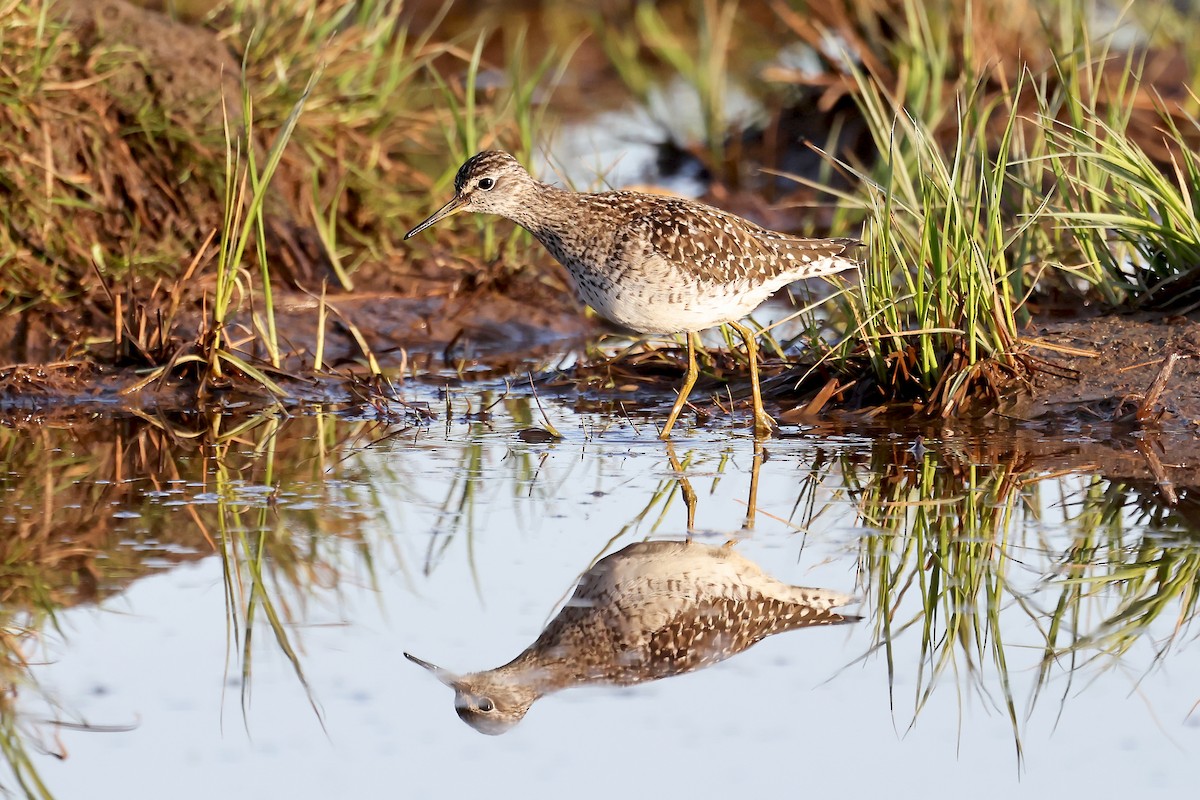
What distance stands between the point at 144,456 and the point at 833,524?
9.96 ft

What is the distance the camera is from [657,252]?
716cm

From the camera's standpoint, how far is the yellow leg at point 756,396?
287 inches

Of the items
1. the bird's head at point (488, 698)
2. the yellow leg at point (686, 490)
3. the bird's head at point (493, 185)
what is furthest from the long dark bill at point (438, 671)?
the bird's head at point (493, 185)

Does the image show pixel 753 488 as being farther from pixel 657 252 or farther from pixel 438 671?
pixel 438 671

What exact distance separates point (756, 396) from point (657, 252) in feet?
2.68

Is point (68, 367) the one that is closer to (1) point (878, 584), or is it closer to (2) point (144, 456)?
(2) point (144, 456)

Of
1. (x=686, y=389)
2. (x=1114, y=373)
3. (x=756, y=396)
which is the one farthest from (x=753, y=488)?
(x=1114, y=373)

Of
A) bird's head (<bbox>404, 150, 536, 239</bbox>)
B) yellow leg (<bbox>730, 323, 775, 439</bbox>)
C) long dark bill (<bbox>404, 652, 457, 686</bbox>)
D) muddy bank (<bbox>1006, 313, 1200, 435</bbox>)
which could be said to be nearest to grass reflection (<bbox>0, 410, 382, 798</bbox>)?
long dark bill (<bbox>404, 652, 457, 686</bbox>)

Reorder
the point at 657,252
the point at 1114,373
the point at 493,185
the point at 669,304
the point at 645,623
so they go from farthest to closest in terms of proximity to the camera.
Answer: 1. the point at 493,185
2. the point at 1114,373
3. the point at 657,252
4. the point at 669,304
5. the point at 645,623

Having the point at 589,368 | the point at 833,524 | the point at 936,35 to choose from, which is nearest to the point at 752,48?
the point at 936,35

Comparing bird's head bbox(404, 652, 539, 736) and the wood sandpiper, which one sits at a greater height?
the wood sandpiper

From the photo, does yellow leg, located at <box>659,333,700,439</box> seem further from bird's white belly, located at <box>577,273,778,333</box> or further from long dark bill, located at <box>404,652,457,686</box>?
long dark bill, located at <box>404,652,457,686</box>

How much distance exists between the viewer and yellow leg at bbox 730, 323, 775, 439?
287 inches

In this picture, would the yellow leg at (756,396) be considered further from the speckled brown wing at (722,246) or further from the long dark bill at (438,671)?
the long dark bill at (438,671)
